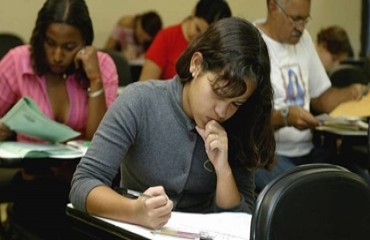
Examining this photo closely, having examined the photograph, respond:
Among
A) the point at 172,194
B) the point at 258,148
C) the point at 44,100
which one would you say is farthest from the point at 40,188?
the point at 258,148

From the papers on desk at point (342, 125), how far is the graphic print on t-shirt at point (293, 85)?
0.21 metres

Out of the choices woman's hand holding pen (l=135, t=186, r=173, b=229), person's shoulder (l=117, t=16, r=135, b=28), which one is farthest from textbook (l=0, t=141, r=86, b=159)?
person's shoulder (l=117, t=16, r=135, b=28)

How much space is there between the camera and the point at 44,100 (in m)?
2.66

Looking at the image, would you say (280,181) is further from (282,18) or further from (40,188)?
(282,18)

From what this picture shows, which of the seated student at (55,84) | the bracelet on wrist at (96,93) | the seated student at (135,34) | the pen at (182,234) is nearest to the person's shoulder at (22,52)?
the seated student at (55,84)

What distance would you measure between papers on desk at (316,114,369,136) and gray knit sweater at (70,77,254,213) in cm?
145

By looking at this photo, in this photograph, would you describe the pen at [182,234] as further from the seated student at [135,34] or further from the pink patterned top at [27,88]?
the seated student at [135,34]

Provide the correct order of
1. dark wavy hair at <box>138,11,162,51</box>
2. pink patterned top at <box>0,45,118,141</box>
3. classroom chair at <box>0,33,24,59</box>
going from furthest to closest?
dark wavy hair at <box>138,11,162,51</box> → classroom chair at <box>0,33,24,59</box> → pink patterned top at <box>0,45,118,141</box>

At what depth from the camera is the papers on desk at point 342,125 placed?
3.22 m

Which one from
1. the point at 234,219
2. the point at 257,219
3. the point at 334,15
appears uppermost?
the point at 257,219

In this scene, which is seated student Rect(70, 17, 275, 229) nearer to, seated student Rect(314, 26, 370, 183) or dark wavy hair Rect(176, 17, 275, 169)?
dark wavy hair Rect(176, 17, 275, 169)

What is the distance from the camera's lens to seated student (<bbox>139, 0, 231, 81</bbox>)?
12.3 feet

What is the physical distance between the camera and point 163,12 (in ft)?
20.7

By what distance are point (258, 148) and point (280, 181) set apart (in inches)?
26.0
